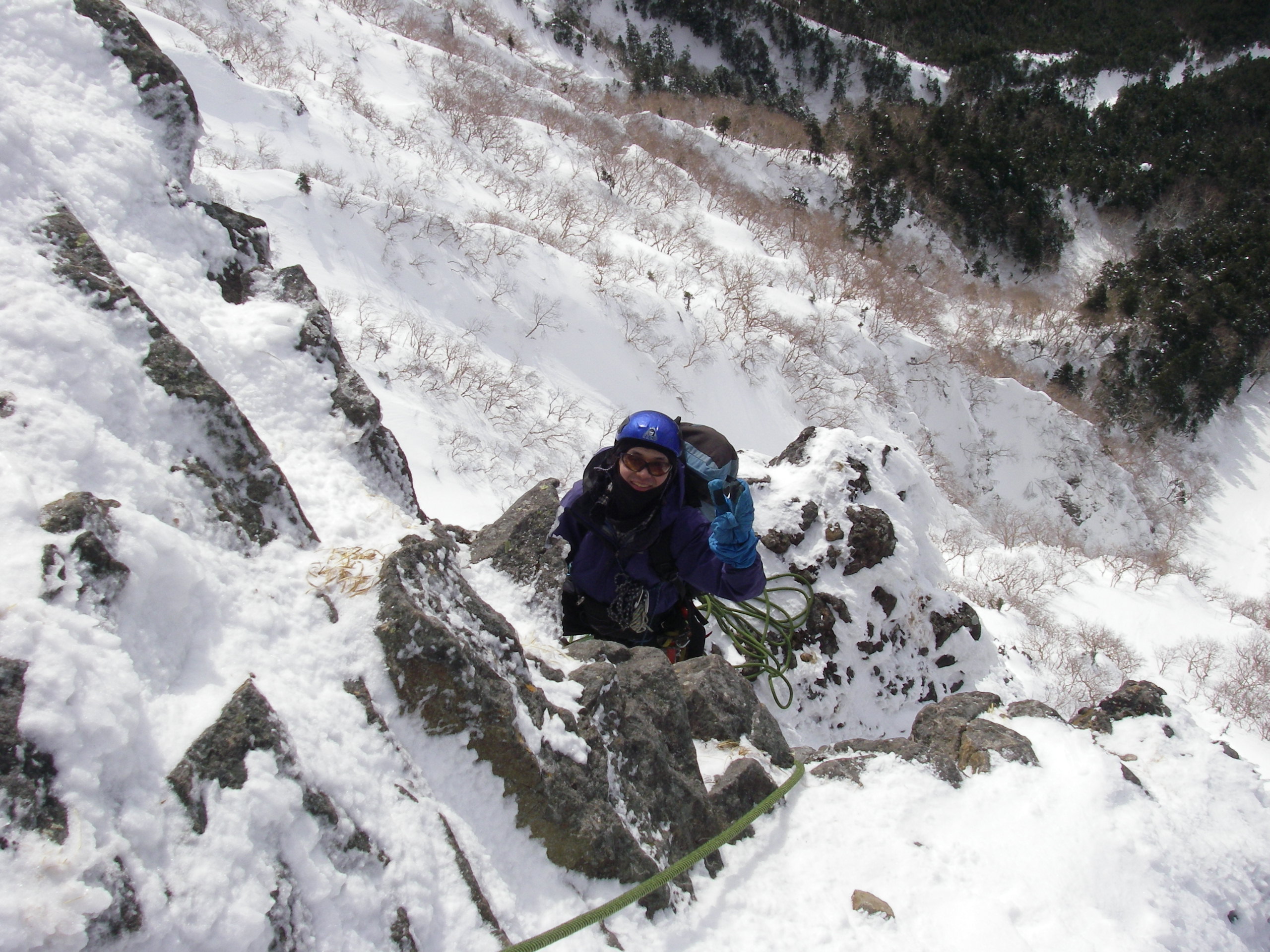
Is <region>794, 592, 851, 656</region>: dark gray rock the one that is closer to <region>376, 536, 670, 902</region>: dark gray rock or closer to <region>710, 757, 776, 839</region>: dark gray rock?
<region>710, 757, 776, 839</region>: dark gray rock

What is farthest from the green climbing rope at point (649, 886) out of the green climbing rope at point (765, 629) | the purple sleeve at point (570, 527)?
the green climbing rope at point (765, 629)

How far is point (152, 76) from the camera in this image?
2.78m

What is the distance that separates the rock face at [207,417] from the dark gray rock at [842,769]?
1.97 meters

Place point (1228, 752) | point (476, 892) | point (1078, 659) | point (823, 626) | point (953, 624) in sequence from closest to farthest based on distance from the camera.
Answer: point (476, 892), point (1228, 752), point (823, 626), point (953, 624), point (1078, 659)

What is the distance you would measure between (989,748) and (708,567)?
4.21 feet

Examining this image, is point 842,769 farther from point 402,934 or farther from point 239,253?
point 239,253

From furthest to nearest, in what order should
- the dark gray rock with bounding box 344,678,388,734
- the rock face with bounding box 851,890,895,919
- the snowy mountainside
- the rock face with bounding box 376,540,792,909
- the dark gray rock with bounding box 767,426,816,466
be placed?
1. the dark gray rock with bounding box 767,426,816,466
2. the rock face with bounding box 851,890,895,919
3. the rock face with bounding box 376,540,792,909
4. the dark gray rock with bounding box 344,678,388,734
5. the snowy mountainside

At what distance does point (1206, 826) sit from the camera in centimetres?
228

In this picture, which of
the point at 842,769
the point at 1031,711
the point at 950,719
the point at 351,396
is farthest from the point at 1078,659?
the point at 351,396

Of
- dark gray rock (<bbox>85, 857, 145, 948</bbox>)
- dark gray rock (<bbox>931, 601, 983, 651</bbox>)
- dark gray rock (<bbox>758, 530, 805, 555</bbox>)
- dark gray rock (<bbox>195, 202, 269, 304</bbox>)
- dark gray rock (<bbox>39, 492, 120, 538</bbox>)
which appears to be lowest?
dark gray rock (<bbox>931, 601, 983, 651</bbox>)

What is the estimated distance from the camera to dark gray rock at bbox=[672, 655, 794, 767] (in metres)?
2.53

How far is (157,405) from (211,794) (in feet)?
3.80

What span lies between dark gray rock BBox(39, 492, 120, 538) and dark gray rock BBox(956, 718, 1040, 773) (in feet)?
9.23

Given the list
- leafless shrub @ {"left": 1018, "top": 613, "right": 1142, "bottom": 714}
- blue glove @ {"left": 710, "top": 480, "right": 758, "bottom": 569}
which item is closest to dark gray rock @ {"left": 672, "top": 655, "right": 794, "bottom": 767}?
blue glove @ {"left": 710, "top": 480, "right": 758, "bottom": 569}
